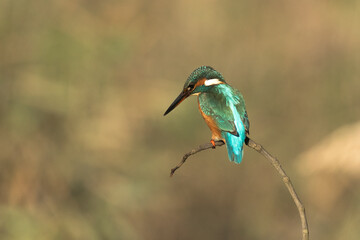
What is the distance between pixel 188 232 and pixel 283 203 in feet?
2.73

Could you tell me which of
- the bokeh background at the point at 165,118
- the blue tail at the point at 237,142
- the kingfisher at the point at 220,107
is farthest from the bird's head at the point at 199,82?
the bokeh background at the point at 165,118

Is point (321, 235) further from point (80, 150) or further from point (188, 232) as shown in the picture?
point (80, 150)

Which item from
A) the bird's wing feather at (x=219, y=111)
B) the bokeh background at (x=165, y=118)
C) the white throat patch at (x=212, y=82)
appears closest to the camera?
the bird's wing feather at (x=219, y=111)

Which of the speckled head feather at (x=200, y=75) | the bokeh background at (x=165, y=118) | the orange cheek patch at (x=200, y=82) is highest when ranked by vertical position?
the speckled head feather at (x=200, y=75)

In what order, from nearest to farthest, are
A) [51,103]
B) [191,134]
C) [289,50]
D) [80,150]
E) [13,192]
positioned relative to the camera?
[13,192] < [51,103] < [80,150] < [191,134] < [289,50]

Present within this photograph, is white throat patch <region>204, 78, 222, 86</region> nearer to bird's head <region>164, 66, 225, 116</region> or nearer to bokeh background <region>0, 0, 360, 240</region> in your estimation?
bird's head <region>164, 66, 225, 116</region>

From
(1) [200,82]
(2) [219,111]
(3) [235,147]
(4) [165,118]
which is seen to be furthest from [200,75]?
(4) [165,118]

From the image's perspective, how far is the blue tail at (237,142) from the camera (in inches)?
66.9

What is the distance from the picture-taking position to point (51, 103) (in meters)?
3.33

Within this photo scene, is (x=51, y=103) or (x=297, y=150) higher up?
(x=51, y=103)

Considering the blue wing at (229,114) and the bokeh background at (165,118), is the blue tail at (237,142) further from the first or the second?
the bokeh background at (165,118)

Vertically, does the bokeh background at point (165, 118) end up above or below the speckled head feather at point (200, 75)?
below

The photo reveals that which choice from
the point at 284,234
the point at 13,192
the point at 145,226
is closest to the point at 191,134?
the point at 145,226

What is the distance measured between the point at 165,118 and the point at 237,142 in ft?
8.28
